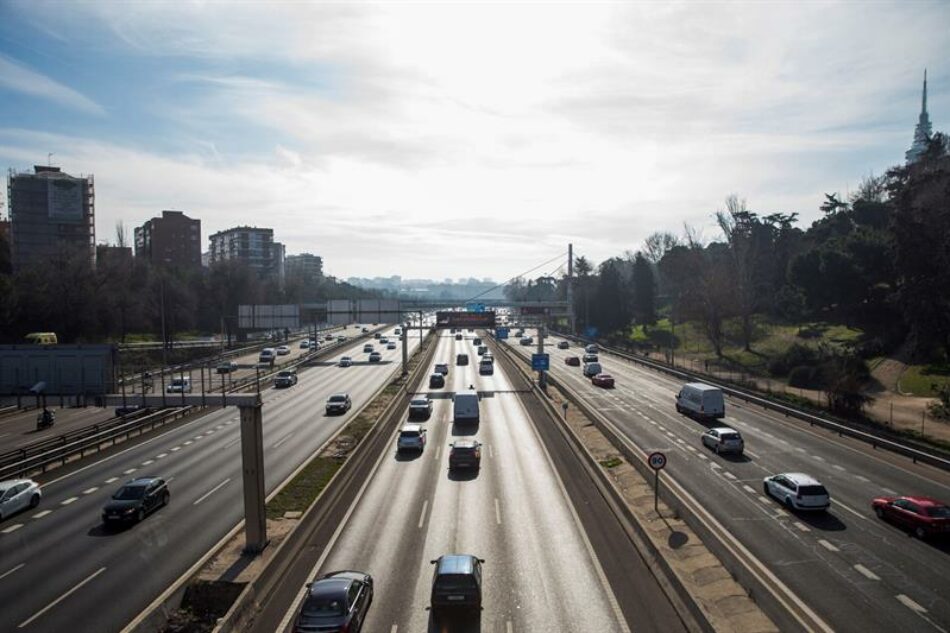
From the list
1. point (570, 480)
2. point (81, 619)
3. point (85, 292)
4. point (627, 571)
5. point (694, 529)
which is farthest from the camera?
point (85, 292)

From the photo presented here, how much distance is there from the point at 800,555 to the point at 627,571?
18.9ft

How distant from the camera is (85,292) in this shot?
257ft

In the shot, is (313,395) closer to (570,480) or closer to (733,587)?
(570,480)

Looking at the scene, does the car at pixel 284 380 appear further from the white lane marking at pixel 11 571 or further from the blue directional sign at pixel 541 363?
the white lane marking at pixel 11 571

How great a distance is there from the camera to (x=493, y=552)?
21.4 metres

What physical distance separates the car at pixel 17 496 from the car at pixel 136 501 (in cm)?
426

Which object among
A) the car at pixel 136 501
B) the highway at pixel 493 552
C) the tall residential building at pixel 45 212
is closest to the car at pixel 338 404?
the highway at pixel 493 552

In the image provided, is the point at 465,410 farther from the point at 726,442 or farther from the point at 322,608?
the point at 322,608

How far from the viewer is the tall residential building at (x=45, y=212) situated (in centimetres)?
13288

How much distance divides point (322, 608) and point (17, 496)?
61.9 feet

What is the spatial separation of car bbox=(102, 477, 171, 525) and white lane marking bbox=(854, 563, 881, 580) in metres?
24.7

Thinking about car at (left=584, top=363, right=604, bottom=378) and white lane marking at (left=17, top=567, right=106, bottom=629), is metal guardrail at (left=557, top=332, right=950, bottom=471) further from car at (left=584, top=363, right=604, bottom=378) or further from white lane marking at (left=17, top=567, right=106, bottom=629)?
white lane marking at (left=17, top=567, right=106, bottom=629)

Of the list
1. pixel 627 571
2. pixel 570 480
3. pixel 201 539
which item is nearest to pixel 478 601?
pixel 627 571

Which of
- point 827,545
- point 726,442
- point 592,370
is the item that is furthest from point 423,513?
point 592,370
